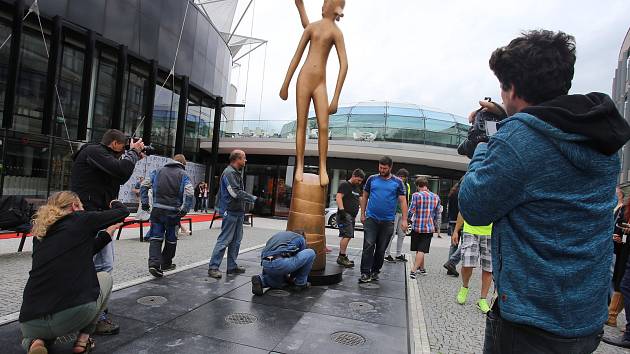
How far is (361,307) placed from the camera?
4668mm

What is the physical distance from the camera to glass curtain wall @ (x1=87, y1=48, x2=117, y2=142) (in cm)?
1569

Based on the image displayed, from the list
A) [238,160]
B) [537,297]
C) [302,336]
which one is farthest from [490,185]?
[238,160]

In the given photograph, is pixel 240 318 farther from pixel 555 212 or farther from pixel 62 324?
pixel 555 212

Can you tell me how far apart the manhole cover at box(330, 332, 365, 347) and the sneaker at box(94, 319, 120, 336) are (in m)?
1.87

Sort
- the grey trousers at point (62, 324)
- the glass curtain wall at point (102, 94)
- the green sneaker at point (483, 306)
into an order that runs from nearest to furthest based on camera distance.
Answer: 1. the grey trousers at point (62, 324)
2. the green sneaker at point (483, 306)
3. the glass curtain wall at point (102, 94)

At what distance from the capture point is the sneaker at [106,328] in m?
3.33

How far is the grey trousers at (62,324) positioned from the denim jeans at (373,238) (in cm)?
376

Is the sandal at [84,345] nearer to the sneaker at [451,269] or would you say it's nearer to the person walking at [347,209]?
the person walking at [347,209]

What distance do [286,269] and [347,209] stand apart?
311 cm

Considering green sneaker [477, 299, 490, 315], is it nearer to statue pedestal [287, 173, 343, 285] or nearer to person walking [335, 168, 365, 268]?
statue pedestal [287, 173, 343, 285]

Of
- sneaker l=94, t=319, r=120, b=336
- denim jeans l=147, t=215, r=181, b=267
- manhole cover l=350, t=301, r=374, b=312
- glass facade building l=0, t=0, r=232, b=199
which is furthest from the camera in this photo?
glass facade building l=0, t=0, r=232, b=199

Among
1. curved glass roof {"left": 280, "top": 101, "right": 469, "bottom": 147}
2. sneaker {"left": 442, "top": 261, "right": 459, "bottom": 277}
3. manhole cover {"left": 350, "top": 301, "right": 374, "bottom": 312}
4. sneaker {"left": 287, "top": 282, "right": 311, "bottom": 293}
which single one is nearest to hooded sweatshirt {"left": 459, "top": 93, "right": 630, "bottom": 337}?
manhole cover {"left": 350, "top": 301, "right": 374, "bottom": 312}

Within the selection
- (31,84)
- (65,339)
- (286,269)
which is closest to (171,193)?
(286,269)

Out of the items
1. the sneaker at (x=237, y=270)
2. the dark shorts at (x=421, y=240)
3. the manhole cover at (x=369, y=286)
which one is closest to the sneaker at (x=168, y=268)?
the sneaker at (x=237, y=270)
